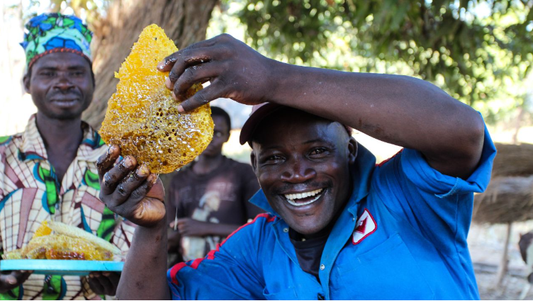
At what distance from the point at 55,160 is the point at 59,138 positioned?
13 cm

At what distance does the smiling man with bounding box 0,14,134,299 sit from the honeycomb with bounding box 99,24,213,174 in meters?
1.13

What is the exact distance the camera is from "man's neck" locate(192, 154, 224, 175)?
12.9 ft

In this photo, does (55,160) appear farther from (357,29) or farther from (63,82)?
(357,29)

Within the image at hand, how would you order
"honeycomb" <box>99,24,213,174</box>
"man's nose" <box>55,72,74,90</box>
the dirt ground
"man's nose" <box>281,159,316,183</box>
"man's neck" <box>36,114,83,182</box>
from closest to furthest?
"honeycomb" <box>99,24,213,174</box>
"man's nose" <box>281,159,316,183</box>
"man's nose" <box>55,72,74,90</box>
"man's neck" <box>36,114,83,182</box>
the dirt ground

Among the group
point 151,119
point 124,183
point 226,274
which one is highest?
point 151,119

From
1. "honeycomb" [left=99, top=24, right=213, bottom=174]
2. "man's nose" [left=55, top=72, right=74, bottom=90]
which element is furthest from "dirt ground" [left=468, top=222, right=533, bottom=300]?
"honeycomb" [left=99, top=24, right=213, bottom=174]

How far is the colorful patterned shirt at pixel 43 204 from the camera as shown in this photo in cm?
251

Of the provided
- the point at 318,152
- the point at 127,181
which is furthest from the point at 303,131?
the point at 127,181

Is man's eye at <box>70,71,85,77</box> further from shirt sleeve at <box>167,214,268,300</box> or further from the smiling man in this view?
shirt sleeve at <box>167,214,268,300</box>

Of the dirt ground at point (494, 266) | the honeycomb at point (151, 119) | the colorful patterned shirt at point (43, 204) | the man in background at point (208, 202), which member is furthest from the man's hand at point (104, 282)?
the dirt ground at point (494, 266)

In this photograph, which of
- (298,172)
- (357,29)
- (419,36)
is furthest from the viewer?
(357,29)

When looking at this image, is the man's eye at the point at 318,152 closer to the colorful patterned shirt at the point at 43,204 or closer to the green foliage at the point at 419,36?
the colorful patterned shirt at the point at 43,204

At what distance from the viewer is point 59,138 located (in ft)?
9.17

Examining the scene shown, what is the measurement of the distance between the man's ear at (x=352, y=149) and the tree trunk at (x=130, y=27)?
2383mm
